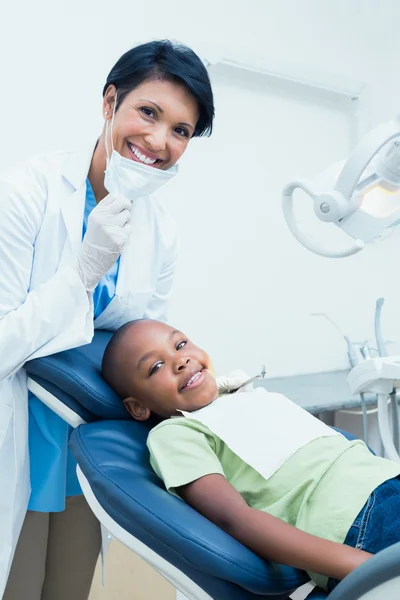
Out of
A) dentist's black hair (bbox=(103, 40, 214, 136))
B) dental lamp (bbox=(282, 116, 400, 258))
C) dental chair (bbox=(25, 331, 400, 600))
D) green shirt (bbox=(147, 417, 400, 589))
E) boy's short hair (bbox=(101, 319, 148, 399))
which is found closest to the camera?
dental chair (bbox=(25, 331, 400, 600))

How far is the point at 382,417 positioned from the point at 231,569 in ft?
2.47

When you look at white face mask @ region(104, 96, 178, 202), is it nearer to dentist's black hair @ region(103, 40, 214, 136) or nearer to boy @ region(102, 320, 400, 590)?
dentist's black hair @ region(103, 40, 214, 136)

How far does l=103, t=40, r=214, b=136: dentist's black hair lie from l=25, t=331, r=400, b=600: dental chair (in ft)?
2.51

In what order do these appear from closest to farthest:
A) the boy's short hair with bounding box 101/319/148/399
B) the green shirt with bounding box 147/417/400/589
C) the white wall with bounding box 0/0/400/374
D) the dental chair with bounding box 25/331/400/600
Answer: the dental chair with bounding box 25/331/400/600
the green shirt with bounding box 147/417/400/589
the boy's short hair with bounding box 101/319/148/399
the white wall with bounding box 0/0/400/374

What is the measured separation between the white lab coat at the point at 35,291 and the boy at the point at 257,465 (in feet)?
0.42

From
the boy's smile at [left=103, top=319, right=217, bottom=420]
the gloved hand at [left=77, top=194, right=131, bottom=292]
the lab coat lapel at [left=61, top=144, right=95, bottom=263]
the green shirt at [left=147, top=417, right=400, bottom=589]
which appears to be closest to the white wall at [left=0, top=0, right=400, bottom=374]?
the lab coat lapel at [left=61, top=144, right=95, bottom=263]

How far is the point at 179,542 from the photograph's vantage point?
0.78 m

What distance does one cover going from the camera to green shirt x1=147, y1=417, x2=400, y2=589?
0.93 meters

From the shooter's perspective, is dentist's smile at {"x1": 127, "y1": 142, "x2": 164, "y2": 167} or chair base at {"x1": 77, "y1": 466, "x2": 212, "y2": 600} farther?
dentist's smile at {"x1": 127, "y1": 142, "x2": 164, "y2": 167}

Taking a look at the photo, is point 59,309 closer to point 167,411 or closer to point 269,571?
point 167,411

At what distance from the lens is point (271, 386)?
2.60 m

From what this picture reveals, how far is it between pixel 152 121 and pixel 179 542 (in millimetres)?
870

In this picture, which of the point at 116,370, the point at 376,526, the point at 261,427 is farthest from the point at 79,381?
the point at 376,526

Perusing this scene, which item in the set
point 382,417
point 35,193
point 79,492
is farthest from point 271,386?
point 35,193
